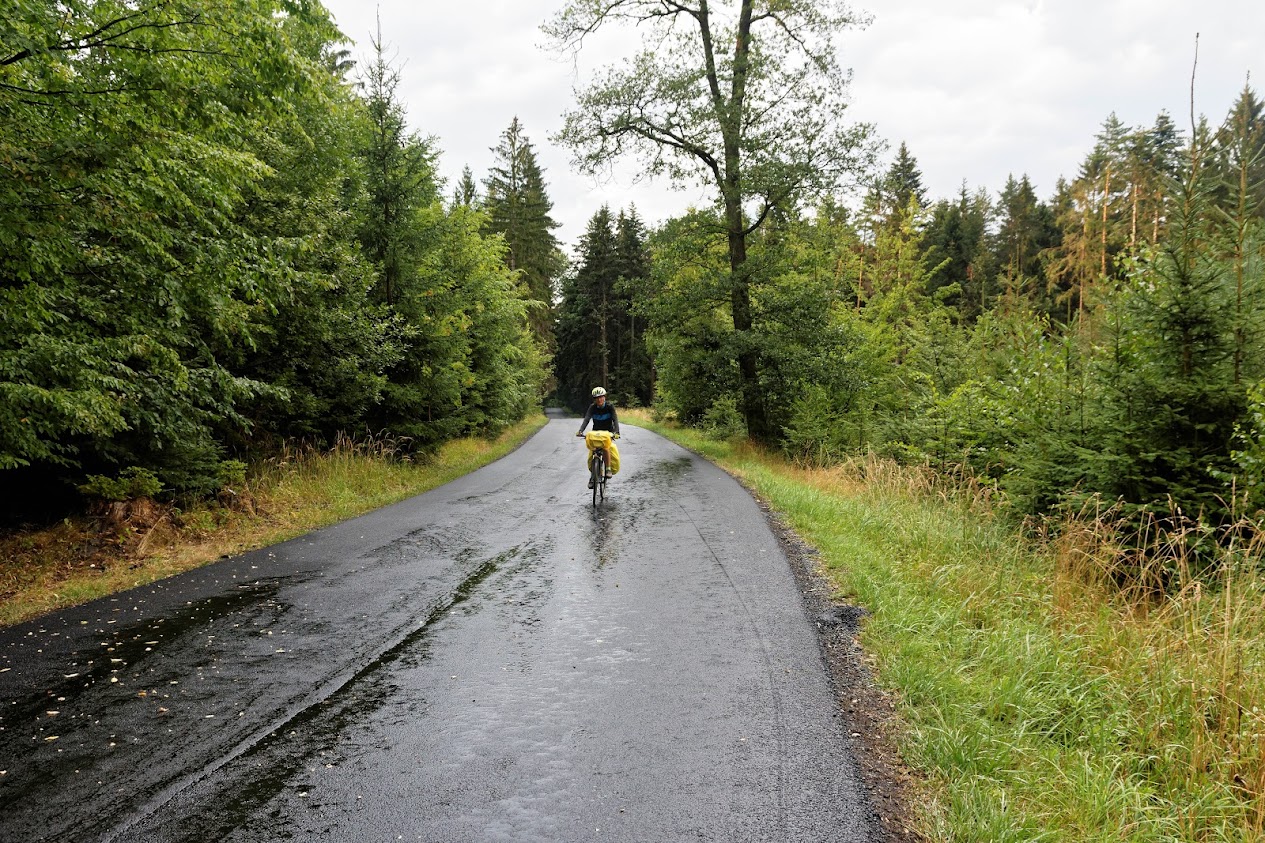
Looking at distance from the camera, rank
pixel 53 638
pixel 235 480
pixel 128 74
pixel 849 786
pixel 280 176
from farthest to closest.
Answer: pixel 280 176, pixel 235 480, pixel 128 74, pixel 53 638, pixel 849 786

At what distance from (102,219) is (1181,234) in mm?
9576

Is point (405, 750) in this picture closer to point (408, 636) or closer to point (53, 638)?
point (408, 636)

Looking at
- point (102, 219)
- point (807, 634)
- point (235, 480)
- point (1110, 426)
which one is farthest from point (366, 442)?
point (1110, 426)

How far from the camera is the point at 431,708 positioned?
159 inches

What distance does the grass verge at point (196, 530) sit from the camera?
6621mm

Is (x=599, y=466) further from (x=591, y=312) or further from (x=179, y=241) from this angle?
(x=591, y=312)

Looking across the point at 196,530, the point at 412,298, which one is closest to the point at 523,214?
the point at 412,298

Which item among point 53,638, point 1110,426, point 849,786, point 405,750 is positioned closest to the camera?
point 849,786

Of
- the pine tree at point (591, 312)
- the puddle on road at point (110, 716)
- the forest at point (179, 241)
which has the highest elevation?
the pine tree at point (591, 312)

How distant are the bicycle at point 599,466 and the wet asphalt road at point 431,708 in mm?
4076

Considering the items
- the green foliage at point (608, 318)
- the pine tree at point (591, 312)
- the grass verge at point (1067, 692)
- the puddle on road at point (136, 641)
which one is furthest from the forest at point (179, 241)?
the green foliage at point (608, 318)

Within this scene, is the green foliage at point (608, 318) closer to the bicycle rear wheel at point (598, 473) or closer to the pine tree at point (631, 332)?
the pine tree at point (631, 332)

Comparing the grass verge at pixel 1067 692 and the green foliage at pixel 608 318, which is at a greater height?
the green foliage at pixel 608 318

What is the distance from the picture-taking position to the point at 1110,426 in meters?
6.67
